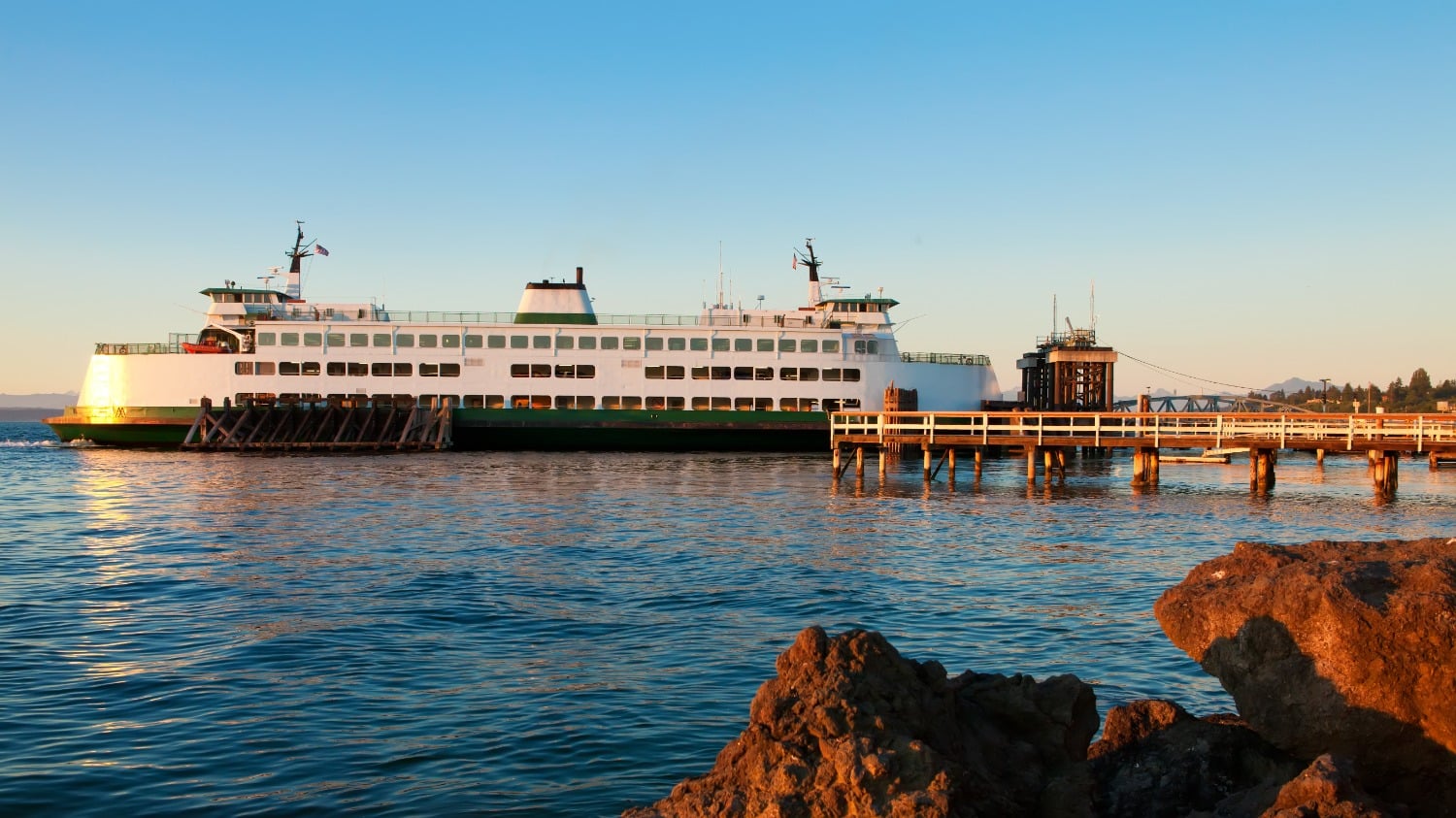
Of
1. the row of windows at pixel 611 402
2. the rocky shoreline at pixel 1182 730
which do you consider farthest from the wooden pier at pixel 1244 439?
the rocky shoreline at pixel 1182 730

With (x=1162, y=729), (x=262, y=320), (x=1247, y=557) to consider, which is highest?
(x=262, y=320)

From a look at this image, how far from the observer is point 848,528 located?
22.0 m

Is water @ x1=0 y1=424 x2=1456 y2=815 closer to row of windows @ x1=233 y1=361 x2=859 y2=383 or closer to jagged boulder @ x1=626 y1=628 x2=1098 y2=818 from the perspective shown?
jagged boulder @ x1=626 y1=628 x2=1098 y2=818

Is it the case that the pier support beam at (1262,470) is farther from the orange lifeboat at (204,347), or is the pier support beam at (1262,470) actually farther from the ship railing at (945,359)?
the orange lifeboat at (204,347)

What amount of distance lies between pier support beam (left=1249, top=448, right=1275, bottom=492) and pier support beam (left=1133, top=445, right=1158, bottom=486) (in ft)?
8.26

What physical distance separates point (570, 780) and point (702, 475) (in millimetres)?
28523

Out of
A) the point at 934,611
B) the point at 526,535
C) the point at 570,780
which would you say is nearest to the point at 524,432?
the point at 526,535

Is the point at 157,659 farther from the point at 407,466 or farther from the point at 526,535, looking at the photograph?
the point at 407,466

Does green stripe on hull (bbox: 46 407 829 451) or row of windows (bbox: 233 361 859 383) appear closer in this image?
green stripe on hull (bbox: 46 407 829 451)

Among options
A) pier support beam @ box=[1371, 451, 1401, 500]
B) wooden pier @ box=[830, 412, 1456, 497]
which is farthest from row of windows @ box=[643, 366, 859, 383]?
pier support beam @ box=[1371, 451, 1401, 500]

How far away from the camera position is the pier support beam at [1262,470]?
99.9ft

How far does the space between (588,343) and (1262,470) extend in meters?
32.1

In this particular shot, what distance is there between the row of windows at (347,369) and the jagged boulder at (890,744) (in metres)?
49.6

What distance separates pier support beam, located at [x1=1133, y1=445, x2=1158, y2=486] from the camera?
31.2 m
